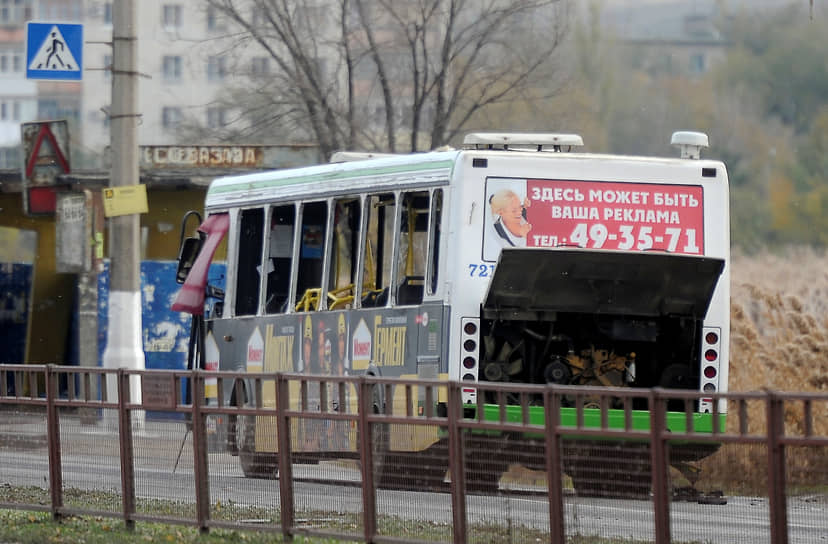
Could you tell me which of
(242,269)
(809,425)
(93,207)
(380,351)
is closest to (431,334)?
(380,351)

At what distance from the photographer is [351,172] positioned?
49.8 feet

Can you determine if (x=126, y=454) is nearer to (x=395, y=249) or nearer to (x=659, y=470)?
(x=395, y=249)

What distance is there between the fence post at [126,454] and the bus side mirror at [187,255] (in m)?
6.50

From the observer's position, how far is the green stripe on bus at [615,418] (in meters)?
8.19

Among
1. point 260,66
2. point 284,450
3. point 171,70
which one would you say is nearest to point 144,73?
point 260,66

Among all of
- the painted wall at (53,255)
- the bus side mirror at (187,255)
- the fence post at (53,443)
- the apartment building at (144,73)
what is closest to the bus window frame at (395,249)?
the fence post at (53,443)

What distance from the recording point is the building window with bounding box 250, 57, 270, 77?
87.0 ft

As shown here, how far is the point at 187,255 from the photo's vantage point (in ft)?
59.5

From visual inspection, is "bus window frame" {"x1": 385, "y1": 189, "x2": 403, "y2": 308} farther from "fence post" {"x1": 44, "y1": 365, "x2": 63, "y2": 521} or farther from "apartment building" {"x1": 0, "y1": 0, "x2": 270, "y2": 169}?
"apartment building" {"x1": 0, "y1": 0, "x2": 270, "y2": 169}

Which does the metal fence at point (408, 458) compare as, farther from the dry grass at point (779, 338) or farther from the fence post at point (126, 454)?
the dry grass at point (779, 338)

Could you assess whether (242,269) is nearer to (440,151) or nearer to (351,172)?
(351,172)

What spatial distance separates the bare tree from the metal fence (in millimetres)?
13608

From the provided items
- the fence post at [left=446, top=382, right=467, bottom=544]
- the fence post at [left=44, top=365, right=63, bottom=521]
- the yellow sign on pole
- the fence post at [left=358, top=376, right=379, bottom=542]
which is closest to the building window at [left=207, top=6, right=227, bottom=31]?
the yellow sign on pole

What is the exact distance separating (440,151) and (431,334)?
1630 mm
